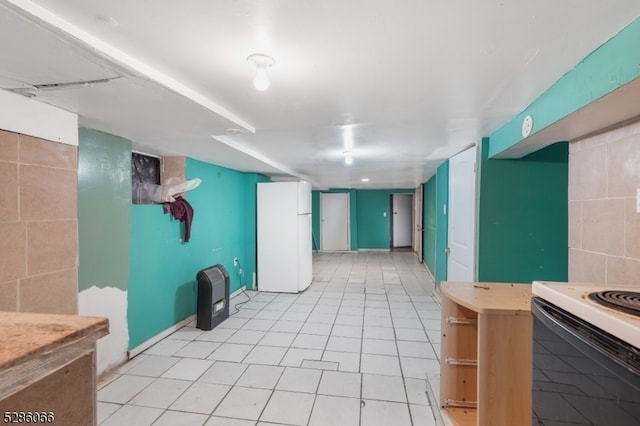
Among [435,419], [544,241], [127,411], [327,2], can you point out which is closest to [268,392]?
[127,411]

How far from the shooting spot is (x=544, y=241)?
102 inches

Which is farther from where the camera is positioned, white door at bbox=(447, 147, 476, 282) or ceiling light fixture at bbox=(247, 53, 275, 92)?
white door at bbox=(447, 147, 476, 282)

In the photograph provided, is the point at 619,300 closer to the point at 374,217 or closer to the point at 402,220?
the point at 374,217

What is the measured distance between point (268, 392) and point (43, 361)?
6.23ft

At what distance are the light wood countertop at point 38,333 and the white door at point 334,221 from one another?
28.7ft

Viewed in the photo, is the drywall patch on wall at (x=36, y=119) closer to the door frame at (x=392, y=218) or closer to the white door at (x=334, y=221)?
the white door at (x=334, y=221)

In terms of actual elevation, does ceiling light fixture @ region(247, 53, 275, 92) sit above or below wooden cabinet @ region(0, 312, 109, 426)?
above

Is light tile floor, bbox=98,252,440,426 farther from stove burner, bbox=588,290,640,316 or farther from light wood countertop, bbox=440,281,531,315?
→ stove burner, bbox=588,290,640,316

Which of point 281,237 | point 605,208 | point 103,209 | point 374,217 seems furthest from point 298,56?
point 374,217

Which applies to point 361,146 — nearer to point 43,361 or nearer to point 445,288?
point 445,288

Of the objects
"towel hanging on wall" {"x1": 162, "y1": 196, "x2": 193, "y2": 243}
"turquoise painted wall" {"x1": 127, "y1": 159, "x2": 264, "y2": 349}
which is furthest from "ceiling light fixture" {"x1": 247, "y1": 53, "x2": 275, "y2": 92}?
"towel hanging on wall" {"x1": 162, "y1": 196, "x2": 193, "y2": 243}

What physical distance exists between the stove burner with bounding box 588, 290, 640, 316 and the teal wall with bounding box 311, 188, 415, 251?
334 inches

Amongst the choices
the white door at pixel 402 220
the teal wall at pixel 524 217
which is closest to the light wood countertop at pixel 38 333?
the teal wall at pixel 524 217

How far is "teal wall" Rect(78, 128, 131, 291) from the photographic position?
2.19 meters
